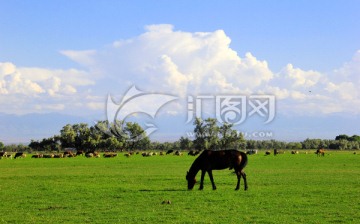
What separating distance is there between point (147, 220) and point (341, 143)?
180 m

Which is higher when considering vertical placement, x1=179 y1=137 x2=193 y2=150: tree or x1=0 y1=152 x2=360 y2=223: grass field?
x1=179 y1=137 x2=193 y2=150: tree

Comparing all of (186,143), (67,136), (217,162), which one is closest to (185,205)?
(217,162)

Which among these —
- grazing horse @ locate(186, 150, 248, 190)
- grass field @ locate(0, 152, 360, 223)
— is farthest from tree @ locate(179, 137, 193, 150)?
grazing horse @ locate(186, 150, 248, 190)

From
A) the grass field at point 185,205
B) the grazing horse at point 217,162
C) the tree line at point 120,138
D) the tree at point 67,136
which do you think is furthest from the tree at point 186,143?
the grazing horse at point 217,162

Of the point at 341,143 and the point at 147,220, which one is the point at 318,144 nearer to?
the point at 341,143

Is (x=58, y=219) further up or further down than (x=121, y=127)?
further down

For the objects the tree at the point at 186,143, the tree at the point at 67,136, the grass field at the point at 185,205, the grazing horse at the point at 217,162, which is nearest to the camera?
the grass field at the point at 185,205

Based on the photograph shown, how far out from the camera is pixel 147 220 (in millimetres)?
14547

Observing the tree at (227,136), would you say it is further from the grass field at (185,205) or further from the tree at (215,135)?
the grass field at (185,205)

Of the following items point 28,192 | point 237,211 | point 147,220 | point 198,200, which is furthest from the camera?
point 28,192

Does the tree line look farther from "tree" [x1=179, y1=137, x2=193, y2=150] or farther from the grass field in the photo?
the grass field

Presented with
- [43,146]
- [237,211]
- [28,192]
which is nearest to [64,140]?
[43,146]

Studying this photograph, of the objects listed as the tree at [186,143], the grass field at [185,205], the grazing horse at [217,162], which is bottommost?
the grass field at [185,205]

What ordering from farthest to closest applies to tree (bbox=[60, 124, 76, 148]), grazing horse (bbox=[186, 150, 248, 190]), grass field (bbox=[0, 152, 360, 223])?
tree (bbox=[60, 124, 76, 148]) → grazing horse (bbox=[186, 150, 248, 190]) → grass field (bbox=[0, 152, 360, 223])
